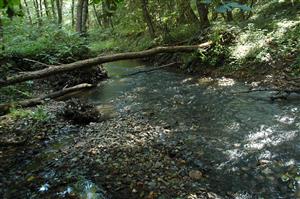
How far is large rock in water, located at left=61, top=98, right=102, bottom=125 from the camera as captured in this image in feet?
27.7

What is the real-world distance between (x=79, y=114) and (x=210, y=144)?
12.6 ft

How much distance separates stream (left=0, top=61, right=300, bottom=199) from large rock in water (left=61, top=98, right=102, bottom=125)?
1.81 ft

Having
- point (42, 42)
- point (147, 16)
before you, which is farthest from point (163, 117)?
point (147, 16)

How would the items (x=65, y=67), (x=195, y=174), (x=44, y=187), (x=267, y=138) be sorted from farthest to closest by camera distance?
(x=65, y=67) < (x=267, y=138) < (x=195, y=174) < (x=44, y=187)

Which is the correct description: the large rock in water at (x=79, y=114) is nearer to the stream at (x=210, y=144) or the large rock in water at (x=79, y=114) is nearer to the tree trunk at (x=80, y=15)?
the stream at (x=210, y=144)

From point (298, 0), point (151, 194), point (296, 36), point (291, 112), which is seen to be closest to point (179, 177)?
point (151, 194)

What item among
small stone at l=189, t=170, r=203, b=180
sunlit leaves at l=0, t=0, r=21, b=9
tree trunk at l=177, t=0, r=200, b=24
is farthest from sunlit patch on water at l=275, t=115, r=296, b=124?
tree trunk at l=177, t=0, r=200, b=24

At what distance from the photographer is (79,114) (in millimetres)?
8453

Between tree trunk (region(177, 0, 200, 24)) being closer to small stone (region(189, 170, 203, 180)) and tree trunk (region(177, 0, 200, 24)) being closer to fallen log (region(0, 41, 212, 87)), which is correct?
fallen log (region(0, 41, 212, 87))

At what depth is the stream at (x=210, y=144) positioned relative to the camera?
481 centimetres

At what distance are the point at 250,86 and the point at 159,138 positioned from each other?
4.43 meters

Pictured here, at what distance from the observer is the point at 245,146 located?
595 cm

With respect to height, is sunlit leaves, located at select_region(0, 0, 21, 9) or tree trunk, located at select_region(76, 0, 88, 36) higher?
sunlit leaves, located at select_region(0, 0, 21, 9)

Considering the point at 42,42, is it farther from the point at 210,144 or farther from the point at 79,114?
the point at 210,144
